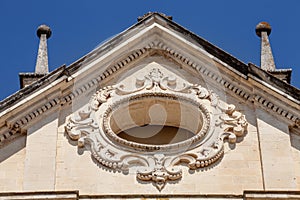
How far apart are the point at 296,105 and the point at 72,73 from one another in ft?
13.1

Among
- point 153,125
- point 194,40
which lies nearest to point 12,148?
point 153,125

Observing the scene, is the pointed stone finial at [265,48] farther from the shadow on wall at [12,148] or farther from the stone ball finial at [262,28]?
the shadow on wall at [12,148]

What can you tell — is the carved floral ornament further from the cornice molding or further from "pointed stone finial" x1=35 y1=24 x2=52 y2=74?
"pointed stone finial" x1=35 y1=24 x2=52 y2=74

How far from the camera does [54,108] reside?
19516 mm

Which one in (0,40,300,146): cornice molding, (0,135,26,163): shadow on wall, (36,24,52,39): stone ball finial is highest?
(36,24,52,39): stone ball finial

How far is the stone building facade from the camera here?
18.3 m

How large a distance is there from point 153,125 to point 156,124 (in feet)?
0.24

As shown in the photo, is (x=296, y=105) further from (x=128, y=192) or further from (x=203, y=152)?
(x=128, y=192)

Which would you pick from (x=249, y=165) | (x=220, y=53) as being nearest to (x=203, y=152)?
(x=249, y=165)

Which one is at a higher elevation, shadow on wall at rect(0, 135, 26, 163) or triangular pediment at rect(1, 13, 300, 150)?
triangular pediment at rect(1, 13, 300, 150)

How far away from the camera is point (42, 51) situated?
856 inches

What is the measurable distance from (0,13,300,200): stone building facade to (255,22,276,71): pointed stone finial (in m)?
0.06

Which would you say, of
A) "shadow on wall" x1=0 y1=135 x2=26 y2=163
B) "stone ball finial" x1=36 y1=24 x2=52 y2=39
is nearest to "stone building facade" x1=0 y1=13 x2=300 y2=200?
"shadow on wall" x1=0 y1=135 x2=26 y2=163

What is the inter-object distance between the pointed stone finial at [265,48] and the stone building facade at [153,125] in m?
0.06
